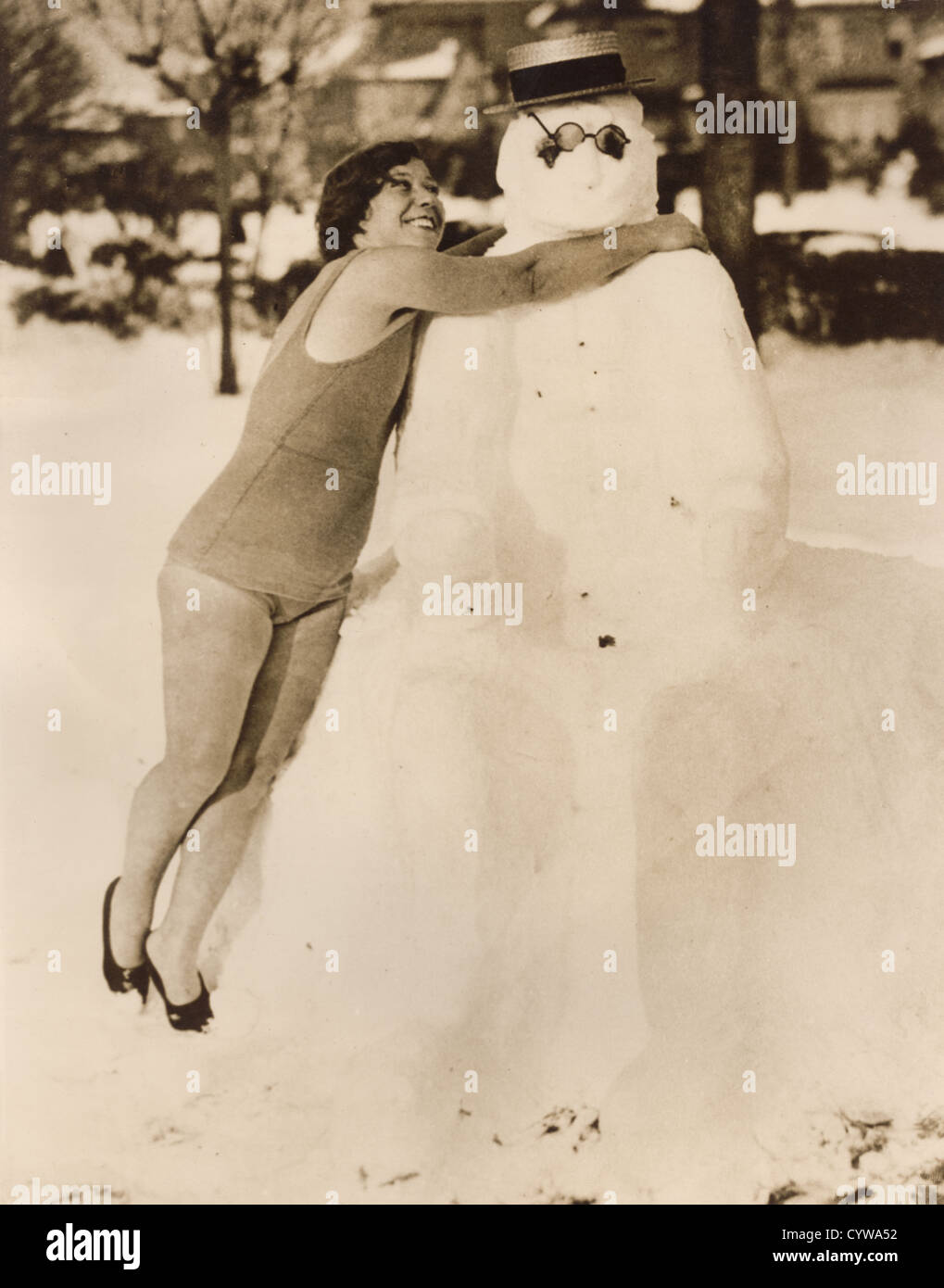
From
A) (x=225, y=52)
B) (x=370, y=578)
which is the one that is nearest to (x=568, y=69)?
(x=225, y=52)

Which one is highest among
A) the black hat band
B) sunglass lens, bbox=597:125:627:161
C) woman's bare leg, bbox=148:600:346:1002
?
the black hat band

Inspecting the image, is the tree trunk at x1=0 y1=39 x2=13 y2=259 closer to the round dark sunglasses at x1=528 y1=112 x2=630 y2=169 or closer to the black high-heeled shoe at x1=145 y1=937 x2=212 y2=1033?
the round dark sunglasses at x1=528 y1=112 x2=630 y2=169

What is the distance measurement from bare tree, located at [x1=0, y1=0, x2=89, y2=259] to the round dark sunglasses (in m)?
0.82

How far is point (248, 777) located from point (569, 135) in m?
1.22

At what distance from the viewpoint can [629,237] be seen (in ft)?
6.57

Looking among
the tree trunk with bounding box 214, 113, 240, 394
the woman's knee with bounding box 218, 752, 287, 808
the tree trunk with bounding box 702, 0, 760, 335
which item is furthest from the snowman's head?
the woman's knee with bounding box 218, 752, 287, 808

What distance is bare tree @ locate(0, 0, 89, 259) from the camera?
6.73 feet

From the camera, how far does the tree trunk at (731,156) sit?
2.03 meters

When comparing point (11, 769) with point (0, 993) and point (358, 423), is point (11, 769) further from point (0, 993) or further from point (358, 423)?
point (358, 423)

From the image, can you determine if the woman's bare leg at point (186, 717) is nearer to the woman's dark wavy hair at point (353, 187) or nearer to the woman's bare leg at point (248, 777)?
the woman's bare leg at point (248, 777)

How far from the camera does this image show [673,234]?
2008 mm

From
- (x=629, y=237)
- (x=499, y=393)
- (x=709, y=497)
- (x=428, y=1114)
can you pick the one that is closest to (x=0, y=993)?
(x=428, y=1114)

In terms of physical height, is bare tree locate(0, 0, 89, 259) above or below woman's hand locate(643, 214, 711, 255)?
above
